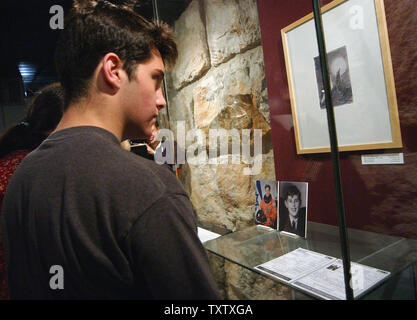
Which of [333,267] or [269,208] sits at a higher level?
[269,208]

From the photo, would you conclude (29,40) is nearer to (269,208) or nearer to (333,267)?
(269,208)

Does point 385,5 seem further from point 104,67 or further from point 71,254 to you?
point 71,254

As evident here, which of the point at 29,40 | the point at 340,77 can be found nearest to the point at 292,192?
the point at 340,77

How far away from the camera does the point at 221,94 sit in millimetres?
1380

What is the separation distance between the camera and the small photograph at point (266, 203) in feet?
3.70

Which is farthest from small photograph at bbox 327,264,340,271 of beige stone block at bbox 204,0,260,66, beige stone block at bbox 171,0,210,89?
beige stone block at bbox 171,0,210,89

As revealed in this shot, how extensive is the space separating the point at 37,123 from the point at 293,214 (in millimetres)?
1076

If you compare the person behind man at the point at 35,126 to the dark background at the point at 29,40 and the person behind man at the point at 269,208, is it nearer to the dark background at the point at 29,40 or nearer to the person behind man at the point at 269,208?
the dark background at the point at 29,40

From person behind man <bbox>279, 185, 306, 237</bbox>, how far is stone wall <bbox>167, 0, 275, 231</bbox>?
0.17 m

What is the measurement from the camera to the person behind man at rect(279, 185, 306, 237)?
3.30 feet

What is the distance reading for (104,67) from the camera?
23.9 inches

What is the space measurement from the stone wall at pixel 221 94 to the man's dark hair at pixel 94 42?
0.67 metres

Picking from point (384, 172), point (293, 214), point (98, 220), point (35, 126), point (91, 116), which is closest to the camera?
point (98, 220)

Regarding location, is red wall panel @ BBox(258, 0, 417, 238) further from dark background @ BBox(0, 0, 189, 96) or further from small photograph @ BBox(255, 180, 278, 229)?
dark background @ BBox(0, 0, 189, 96)
